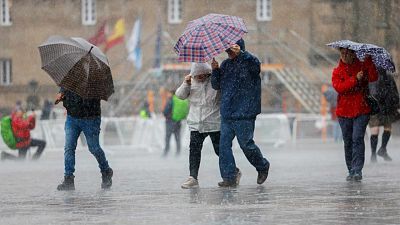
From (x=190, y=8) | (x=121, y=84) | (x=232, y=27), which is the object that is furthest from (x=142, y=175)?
(x=190, y=8)

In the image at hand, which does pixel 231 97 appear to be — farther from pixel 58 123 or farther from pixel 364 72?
pixel 58 123

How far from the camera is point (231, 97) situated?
15.6 m

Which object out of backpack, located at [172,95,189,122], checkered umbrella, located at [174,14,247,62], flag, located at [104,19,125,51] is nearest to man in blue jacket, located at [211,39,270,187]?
checkered umbrella, located at [174,14,247,62]

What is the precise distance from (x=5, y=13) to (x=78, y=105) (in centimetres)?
6245

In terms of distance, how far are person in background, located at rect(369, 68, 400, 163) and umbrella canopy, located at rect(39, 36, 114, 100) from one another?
533 cm

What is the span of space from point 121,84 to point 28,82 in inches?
401

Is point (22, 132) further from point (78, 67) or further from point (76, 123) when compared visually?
point (78, 67)

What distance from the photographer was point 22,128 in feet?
89.4

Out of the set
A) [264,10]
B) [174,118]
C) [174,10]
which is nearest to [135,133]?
[174,118]

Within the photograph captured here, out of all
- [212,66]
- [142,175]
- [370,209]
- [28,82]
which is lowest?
[28,82]

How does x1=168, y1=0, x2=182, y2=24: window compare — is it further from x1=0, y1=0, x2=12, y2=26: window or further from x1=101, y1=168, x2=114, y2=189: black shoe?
x1=101, y1=168, x2=114, y2=189: black shoe

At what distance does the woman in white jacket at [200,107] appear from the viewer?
53.0 feet

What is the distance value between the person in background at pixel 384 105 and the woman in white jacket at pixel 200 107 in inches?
180

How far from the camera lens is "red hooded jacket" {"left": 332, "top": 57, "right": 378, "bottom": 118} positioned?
1680 centimetres
